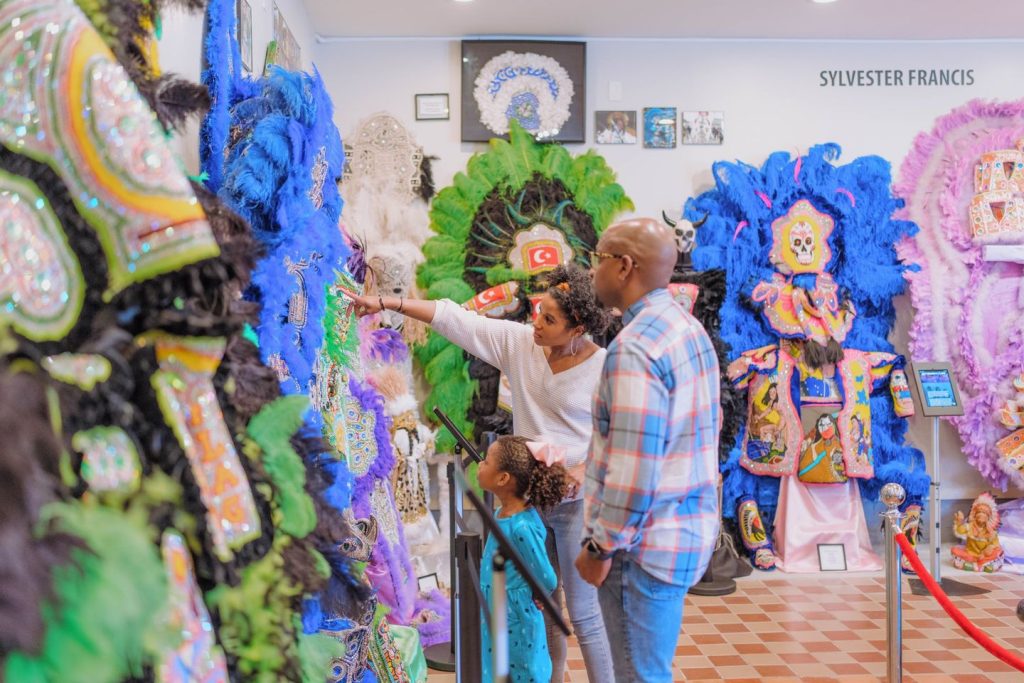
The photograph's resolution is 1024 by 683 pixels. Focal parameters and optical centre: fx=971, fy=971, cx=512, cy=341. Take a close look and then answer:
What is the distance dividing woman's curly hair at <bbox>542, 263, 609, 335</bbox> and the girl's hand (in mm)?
501

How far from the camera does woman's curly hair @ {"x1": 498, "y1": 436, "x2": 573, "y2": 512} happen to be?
Answer: 262 centimetres

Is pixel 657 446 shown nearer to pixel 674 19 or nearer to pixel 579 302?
pixel 579 302

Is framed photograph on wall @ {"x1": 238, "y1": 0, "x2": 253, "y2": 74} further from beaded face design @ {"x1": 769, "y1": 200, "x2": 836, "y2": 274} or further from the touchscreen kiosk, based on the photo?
the touchscreen kiosk

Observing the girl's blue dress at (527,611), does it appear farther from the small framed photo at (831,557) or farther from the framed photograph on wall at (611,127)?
the framed photograph on wall at (611,127)

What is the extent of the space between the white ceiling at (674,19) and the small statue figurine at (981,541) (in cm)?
267

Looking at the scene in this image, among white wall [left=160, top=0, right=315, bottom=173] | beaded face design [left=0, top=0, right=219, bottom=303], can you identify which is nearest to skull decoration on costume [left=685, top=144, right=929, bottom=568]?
white wall [left=160, top=0, right=315, bottom=173]

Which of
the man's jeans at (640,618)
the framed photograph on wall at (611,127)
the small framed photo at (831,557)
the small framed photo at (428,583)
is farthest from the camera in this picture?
the framed photograph on wall at (611,127)

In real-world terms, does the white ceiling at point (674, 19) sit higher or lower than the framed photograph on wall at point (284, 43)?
higher

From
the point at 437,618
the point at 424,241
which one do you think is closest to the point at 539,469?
the point at 437,618

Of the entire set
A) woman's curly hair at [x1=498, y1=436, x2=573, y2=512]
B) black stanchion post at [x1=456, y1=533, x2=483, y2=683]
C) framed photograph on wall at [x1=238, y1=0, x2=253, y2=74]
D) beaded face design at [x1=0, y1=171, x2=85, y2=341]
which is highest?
framed photograph on wall at [x1=238, y1=0, x2=253, y2=74]

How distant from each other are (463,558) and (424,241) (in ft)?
11.2

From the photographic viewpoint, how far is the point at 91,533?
34.7 inches

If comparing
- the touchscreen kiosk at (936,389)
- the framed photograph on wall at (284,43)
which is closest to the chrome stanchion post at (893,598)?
the touchscreen kiosk at (936,389)

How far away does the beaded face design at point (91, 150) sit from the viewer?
96 cm
